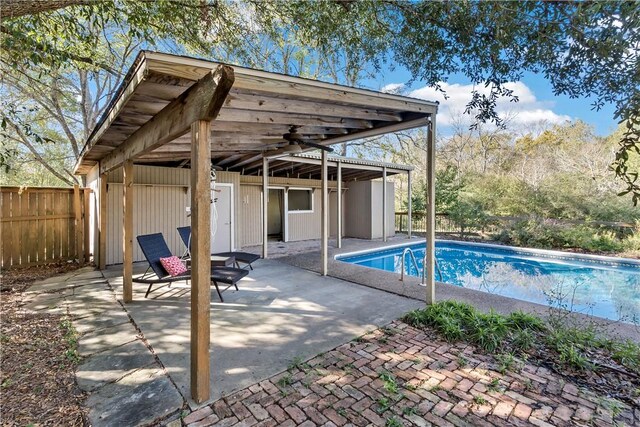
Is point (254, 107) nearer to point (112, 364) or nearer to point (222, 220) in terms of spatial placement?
point (112, 364)

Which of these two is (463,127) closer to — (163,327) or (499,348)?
(499,348)

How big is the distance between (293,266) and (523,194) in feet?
34.3

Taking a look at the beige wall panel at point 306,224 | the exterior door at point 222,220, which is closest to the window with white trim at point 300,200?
the beige wall panel at point 306,224

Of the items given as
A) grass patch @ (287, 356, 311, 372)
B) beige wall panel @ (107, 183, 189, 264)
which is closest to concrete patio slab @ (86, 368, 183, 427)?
grass patch @ (287, 356, 311, 372)

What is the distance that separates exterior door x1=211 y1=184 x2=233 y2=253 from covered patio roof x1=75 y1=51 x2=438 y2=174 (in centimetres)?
240

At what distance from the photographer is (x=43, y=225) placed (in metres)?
6.52

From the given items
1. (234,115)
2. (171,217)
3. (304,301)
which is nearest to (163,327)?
(304,301)

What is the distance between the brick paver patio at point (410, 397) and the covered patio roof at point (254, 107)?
7.37 feet

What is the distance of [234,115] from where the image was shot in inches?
143

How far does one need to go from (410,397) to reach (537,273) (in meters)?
7.89

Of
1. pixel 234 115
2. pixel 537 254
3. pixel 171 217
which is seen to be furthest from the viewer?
pixel 537 254

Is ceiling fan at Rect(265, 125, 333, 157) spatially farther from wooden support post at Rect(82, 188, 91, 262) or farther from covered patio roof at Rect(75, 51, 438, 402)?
wooden support post at Rect(82, 188, 91, 262)

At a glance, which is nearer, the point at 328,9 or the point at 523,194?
the point at 328,9

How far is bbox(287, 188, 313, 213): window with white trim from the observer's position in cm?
1114
